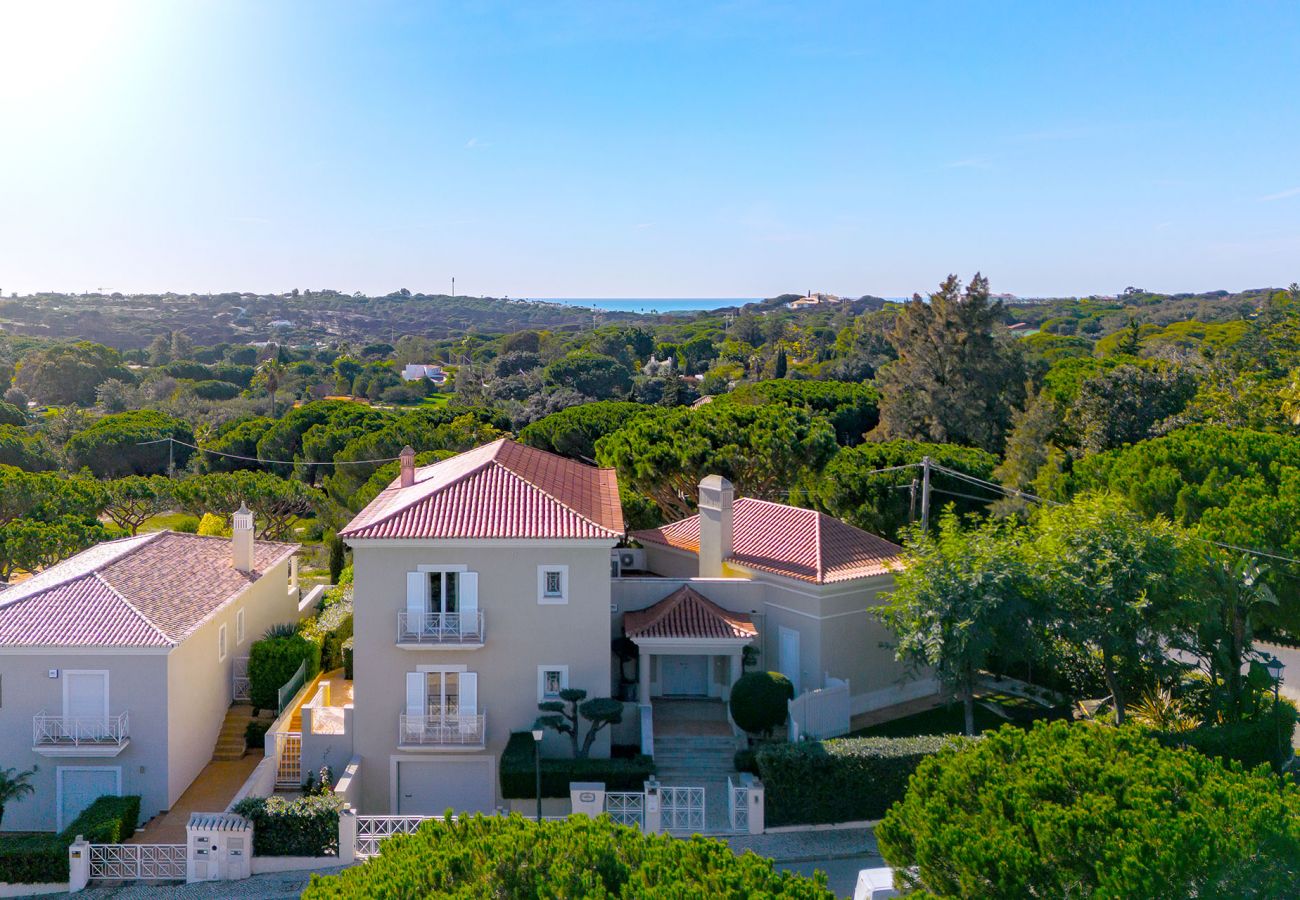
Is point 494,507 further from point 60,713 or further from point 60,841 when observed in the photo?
point 60,841

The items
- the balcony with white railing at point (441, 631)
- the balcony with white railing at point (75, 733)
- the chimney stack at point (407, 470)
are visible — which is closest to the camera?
the balcony with white railing at point (75, 733)

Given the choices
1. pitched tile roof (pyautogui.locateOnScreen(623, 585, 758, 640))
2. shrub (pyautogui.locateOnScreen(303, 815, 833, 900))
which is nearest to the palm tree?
shrub (pyautogui.locateOnScreen(303, 815, 833, 900))

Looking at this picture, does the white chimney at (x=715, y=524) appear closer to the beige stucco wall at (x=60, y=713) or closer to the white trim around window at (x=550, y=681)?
the white trim around window at (x=550, y=681)

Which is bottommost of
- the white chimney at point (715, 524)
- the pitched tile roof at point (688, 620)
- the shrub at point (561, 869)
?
the pitched tile roof at point (688, 620)

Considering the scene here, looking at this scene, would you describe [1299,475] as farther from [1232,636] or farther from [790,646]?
[790,646]

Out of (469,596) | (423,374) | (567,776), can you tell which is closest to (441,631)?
(469,596)

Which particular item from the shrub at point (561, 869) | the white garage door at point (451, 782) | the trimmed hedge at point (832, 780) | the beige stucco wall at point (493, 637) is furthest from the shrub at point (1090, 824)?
the white garage door at point (451, 782)
